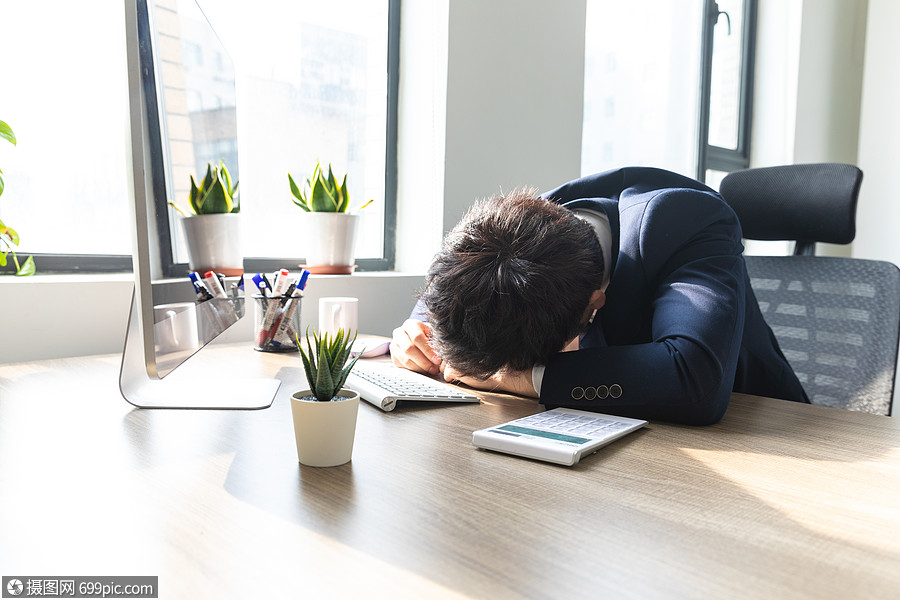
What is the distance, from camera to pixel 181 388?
1026mm

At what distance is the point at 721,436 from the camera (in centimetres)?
86

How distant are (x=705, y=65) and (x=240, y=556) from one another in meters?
3.35

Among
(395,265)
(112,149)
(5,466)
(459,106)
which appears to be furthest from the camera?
(395,265)

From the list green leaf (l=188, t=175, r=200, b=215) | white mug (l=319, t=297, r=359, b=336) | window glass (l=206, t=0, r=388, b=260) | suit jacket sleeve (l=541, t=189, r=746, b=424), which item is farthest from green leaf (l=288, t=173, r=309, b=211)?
suit jacket sleeve (l=541, t=189, r=746, b=424)

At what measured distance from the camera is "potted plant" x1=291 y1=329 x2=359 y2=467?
0.69 metres

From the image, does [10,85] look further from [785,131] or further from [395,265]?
[785,131]

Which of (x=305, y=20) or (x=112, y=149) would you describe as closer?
(x=112, y=149)

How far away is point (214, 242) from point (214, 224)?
0.03 m

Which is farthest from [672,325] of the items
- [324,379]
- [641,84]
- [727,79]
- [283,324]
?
[727,79]

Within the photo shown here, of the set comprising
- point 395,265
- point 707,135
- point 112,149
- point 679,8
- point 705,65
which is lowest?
point 395,265

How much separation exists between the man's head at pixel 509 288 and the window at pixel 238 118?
387mm

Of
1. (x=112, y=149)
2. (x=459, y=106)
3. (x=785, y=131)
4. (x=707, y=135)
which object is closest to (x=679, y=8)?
(x=707, y=135)

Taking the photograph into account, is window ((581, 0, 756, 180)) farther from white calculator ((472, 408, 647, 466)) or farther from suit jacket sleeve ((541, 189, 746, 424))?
white calculator ((472, 408, 647, 466))

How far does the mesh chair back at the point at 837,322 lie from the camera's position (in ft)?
5.06
